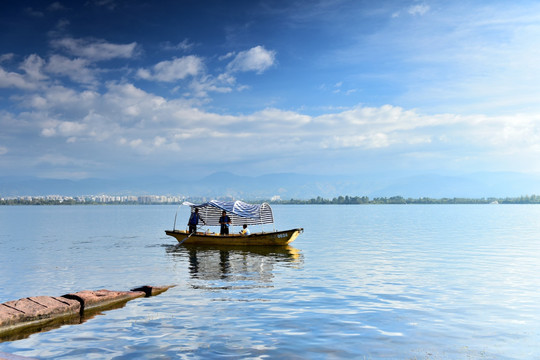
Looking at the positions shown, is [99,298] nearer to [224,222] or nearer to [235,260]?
[235,260]

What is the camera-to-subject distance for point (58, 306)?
50.5ft

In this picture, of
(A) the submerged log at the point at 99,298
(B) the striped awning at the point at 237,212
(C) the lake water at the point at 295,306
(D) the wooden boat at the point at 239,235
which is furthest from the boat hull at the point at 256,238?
(A) the submerged log at the point at 99,298

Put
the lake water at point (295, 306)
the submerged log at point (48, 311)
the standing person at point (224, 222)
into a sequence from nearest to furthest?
the lake water at point (295, 306), the submerged log at point (48, 311), the standing person at point (224, 222)

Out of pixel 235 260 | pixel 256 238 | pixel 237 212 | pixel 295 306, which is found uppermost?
pixel 237 212

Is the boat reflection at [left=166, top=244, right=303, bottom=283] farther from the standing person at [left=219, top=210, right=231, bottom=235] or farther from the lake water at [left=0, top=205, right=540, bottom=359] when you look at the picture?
the standing person at [left=219, top=210, right=231, bottom=235]

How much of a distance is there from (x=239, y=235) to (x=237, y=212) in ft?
6.62

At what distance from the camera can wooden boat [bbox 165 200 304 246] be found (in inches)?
1591

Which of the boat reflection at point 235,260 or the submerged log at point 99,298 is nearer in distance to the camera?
the submerged log at point 99,298

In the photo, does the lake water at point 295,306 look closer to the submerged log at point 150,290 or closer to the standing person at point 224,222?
the submerged log at point 150,290

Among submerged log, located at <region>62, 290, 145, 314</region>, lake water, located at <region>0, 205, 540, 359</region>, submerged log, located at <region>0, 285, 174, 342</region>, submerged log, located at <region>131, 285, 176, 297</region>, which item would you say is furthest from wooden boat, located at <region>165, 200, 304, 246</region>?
submerged log, located at <region>0, 285, 174, 342</region>

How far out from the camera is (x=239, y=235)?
4034 centimetres

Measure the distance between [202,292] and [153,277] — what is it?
6.49 meters

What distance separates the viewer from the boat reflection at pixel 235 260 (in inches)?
1044

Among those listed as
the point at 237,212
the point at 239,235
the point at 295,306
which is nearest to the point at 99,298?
the point at 295,306
